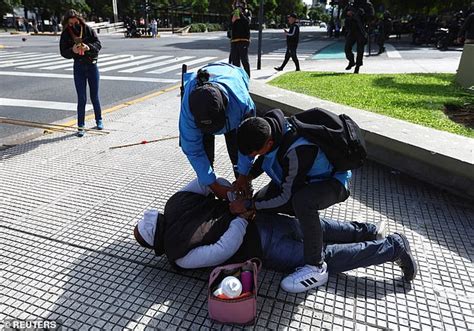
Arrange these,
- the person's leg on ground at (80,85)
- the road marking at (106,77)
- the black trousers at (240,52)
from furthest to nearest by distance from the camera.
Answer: the road marking at (106,77) → the black trousers at (240,52) → the person's leg on ground at (80,85)

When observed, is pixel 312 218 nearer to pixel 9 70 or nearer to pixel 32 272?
pixel 32 272

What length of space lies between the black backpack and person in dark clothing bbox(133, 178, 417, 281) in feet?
1.66

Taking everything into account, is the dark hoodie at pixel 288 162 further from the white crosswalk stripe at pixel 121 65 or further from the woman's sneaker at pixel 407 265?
the white crosswalk stripe at pixel 121 65

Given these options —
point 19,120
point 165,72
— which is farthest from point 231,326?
point 165,72

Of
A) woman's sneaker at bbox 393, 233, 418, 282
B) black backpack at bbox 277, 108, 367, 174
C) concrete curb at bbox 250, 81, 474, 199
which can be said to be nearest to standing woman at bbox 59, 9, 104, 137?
concrete curb at bbox 250, 81, 474, 199

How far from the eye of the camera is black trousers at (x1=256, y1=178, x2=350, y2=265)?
216 cm

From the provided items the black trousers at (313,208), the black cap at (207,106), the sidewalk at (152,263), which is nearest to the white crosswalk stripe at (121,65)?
the sidewalk at (152,263)

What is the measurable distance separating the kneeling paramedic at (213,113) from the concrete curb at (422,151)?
1733mm

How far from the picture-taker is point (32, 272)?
237 centimetres

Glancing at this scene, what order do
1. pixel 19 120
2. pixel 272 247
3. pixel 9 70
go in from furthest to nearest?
pixel 9 70
pixel 19 120
pixel 272 247

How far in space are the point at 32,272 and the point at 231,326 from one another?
4.30ft

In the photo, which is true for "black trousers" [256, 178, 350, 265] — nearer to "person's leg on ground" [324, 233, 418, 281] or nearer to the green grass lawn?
"person's leg on ground" [324, 233, 418, 281]

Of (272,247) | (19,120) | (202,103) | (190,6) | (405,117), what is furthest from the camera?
(190,6)

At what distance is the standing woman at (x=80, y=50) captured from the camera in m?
4.78
